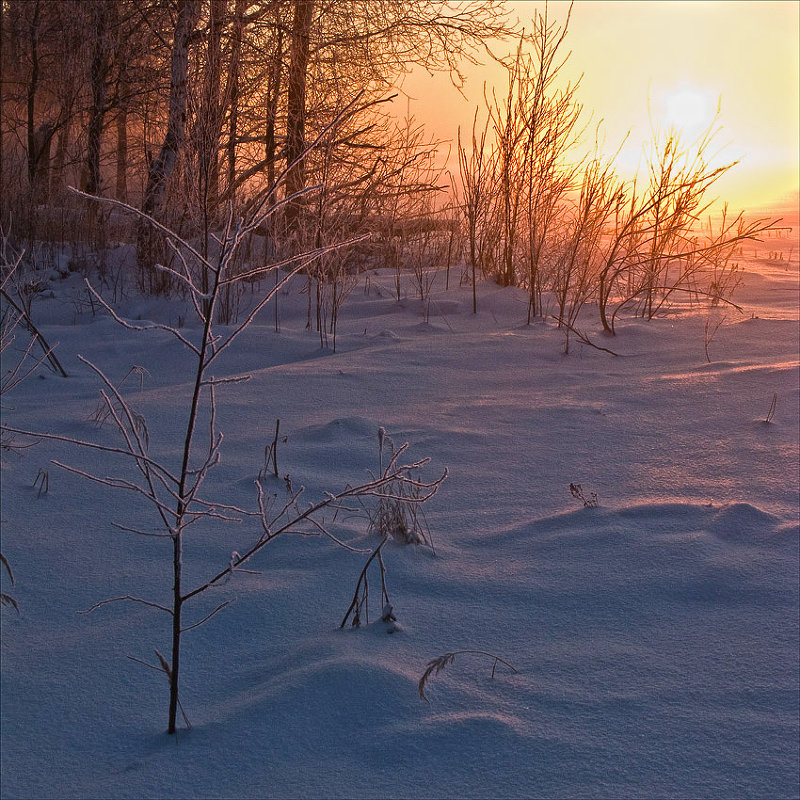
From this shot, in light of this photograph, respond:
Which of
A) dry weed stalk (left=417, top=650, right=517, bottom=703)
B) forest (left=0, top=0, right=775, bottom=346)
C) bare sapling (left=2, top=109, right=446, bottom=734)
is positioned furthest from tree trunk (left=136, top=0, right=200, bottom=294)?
dry weed stalk (left=417, top=650, right=517, bottom=703)

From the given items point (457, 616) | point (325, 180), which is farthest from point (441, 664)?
point (325, 180)

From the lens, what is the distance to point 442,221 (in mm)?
7145

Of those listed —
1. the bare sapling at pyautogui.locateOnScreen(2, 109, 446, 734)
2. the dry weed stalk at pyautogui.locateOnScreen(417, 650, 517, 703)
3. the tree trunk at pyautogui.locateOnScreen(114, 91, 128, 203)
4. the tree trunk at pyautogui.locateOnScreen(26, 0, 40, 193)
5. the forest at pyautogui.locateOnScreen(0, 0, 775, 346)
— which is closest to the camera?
the bare sapling at pyautogui.locateOnScreen(2, 109, 446, 734)

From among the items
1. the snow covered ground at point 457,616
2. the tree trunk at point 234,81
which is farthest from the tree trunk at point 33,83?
the snow covered ground at point 457,616

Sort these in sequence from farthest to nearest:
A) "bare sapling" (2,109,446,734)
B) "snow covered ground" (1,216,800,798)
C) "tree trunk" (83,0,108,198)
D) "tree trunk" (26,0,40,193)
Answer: "tree trunk" (26,0,40,193) < "tree trunk" (83,0,108,198) < "snow covered ground" (1,216,800,798) < "bare sapling" (2,109,446,734)

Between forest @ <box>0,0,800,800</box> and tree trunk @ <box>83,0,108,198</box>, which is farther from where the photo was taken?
tree trunk @ <box>83,0,108,198</box>

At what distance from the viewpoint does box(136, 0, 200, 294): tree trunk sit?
6.12m

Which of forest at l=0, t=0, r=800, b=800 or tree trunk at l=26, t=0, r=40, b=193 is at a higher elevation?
tree trunk at l=26, t=0, r=40, b=193

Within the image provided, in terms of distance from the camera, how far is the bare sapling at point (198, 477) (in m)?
0.89

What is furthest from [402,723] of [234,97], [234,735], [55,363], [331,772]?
[234,97]

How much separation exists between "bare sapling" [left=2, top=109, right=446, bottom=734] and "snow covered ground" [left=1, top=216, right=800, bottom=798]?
0.16 feet

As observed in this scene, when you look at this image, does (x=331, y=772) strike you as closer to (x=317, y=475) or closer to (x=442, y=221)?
(x=317, y=475)

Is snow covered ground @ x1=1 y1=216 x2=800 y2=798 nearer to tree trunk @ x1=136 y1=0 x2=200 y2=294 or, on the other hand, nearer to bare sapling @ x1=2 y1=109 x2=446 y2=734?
bare sapling @ x1=2 y1=109 x2=446 y2=734

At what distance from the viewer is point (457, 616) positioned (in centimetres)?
147
